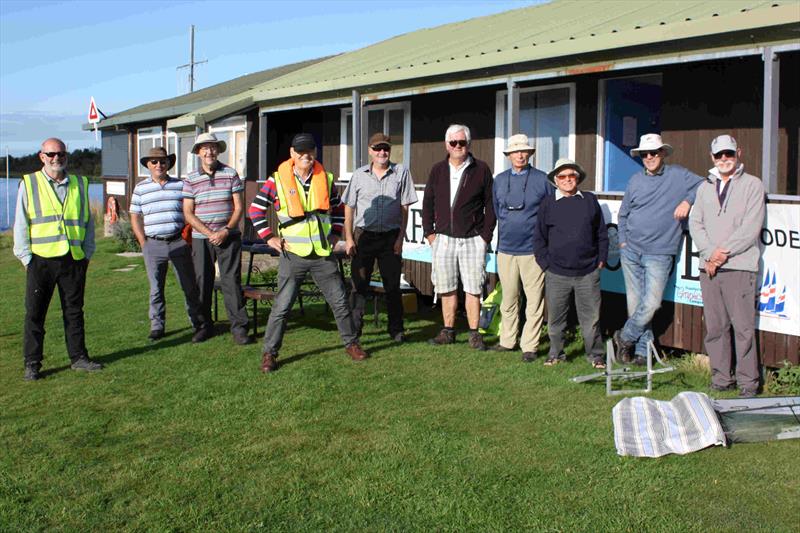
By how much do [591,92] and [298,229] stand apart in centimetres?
464

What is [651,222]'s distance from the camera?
7.28 metres

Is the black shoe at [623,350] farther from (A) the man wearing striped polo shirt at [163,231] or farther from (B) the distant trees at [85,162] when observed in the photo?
(B) the distant trees at [85,162]

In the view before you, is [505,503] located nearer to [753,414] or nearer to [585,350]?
[753,414]

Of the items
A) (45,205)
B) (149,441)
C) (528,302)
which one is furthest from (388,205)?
(149,441)

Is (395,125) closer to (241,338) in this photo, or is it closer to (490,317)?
(490,317)

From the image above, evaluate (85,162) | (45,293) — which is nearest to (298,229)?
(45,293)

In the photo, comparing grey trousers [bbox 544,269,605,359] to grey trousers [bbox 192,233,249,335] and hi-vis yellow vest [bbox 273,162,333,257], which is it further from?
grey trousers [bbox 192,233,249,335]

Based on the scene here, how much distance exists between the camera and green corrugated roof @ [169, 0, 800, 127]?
738 centimetres

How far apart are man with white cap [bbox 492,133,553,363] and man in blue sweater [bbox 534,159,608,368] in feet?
0.72

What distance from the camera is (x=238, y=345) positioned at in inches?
340

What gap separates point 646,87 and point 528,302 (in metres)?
3.85

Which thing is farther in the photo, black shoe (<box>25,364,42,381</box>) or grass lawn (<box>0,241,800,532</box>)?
black shoe (<box>25,364,42,381</box>)

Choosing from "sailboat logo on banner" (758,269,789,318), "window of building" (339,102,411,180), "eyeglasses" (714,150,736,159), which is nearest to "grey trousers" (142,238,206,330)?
"window of building" (339,102,411,180)

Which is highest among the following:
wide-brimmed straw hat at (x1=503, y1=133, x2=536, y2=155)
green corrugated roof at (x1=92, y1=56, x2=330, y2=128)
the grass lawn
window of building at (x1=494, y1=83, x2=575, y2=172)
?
green corrugated roof at (x1=92, y1=56, x2=330, y2=128)
